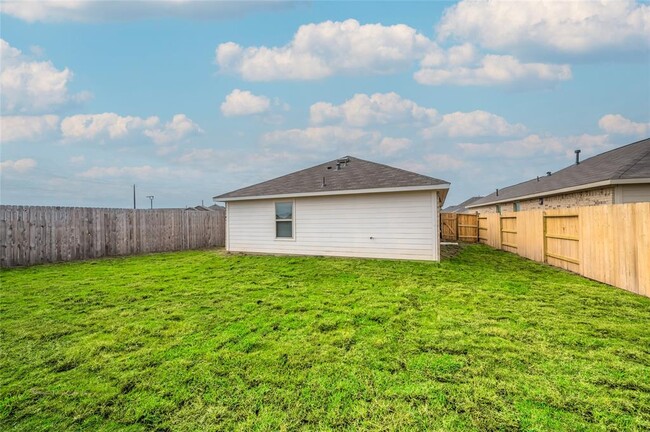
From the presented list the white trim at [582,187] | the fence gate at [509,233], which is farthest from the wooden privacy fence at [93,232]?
the white trim at [582,187]

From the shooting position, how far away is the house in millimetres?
10108

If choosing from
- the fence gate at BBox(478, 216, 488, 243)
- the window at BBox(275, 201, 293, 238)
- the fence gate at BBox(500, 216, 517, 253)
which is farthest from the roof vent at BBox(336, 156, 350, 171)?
the fence gate at BBox(478, 216, 488, 243)

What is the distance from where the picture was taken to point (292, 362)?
3.21 metres

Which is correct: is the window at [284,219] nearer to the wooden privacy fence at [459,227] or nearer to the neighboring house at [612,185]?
the wooden privacy fence at [459,227]

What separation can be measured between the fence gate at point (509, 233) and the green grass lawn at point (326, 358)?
7176 mm

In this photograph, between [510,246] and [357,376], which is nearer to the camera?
[357,376]

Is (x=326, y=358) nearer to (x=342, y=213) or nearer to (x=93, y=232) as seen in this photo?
(x=342, y=213)

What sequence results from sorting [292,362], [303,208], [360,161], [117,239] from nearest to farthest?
[292,362]
[303,208]
[117,239]
[360,161]

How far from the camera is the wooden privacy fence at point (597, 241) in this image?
5.84 m

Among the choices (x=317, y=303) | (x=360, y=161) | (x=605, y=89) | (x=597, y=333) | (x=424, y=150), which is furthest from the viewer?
(x=424, y=150)

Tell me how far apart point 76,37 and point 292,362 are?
50.4ft

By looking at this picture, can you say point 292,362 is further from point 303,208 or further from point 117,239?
→ point 117,239

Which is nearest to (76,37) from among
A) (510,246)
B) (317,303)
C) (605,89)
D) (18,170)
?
(18,170)

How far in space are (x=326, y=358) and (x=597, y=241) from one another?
7528mm
